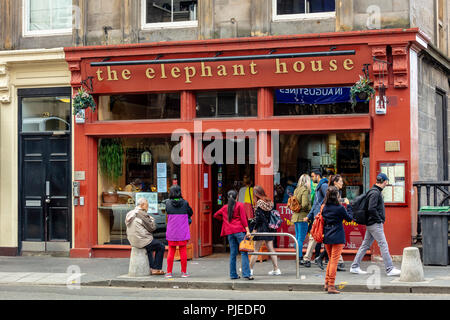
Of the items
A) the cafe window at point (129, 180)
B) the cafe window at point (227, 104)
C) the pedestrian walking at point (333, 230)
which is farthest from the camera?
the cafe window at point (129, 180)

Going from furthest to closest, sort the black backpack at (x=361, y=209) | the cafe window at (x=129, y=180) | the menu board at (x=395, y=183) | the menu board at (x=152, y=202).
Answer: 1. the menu board at (x=152, y=202)
2. the cafe window at (x=129, y=180)
3. the menu board at (x=395, y=183)
4. the black backpack at (x=361, y=209)

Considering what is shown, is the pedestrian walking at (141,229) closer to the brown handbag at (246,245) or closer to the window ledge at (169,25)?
the brown handbag at (246,245)

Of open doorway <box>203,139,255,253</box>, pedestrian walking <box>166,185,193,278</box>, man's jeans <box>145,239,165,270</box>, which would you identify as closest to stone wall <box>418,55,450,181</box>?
open doorway <box>203,139,255,253</box>

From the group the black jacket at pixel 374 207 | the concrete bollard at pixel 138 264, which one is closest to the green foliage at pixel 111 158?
the concrete bollard at pixel 138 264

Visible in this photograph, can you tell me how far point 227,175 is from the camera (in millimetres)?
18453

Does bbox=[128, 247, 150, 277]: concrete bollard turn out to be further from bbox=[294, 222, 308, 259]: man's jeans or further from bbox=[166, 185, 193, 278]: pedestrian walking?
bbox=[294, 222, 308, 259]: man's jeans

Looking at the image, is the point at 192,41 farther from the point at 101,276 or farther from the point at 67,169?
the point at 101,276

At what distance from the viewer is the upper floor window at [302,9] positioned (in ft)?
55.8

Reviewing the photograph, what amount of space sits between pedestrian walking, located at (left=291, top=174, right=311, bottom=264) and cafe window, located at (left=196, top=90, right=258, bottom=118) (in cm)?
224

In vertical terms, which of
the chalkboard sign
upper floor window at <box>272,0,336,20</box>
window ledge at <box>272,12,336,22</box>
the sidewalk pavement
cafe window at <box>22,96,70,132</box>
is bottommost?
the sidewalk pavement

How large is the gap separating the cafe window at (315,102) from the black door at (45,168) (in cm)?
521

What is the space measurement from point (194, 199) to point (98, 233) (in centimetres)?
259

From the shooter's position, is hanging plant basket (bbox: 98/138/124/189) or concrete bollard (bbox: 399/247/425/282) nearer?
concrete bollard (bbox: 399/247/425/282)

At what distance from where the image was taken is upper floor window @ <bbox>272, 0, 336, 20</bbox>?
17.0 m
